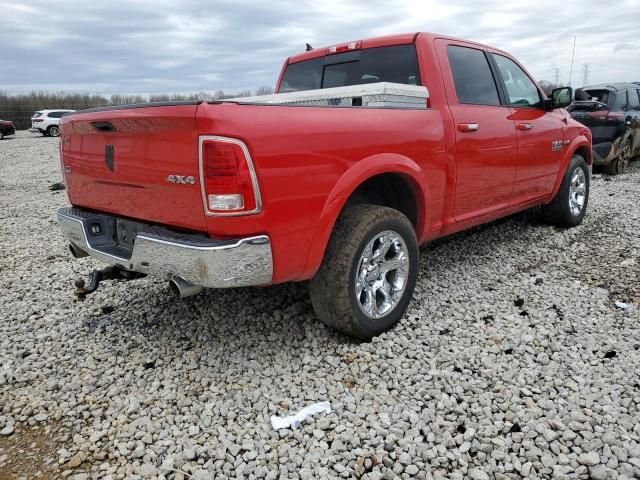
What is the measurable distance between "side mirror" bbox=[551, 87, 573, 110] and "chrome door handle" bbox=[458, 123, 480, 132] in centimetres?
152

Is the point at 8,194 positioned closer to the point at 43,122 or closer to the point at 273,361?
the point at 273,361

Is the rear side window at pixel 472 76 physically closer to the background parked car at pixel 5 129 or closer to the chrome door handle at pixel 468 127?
the chrome door handle at pixel 468 127

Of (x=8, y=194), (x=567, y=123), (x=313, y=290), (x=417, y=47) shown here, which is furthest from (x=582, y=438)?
(x=8, y=194)

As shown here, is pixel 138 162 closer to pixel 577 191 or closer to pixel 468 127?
pixel 468 127

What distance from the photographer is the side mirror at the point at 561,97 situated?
4680mm

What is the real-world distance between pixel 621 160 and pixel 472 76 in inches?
285

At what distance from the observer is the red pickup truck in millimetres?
2322

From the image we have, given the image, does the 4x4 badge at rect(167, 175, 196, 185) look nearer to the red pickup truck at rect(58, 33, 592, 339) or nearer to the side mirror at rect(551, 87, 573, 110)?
the red pickup truck at rect(58, 33, 592, 339)

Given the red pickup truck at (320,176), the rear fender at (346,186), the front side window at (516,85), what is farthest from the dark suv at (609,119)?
the rear fender at (346,186)

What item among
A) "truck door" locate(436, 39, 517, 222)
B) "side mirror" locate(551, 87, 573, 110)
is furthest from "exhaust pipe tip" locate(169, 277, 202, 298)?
"side mirror" locate(551, 87, 573, 110)

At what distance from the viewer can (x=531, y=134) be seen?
4449 millimetres

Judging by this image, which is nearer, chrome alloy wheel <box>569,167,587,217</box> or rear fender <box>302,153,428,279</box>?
rear fender <box>302,153,428,279</box>

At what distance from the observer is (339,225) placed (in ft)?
9.53

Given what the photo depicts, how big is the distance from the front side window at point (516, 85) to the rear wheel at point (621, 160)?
5.70m
